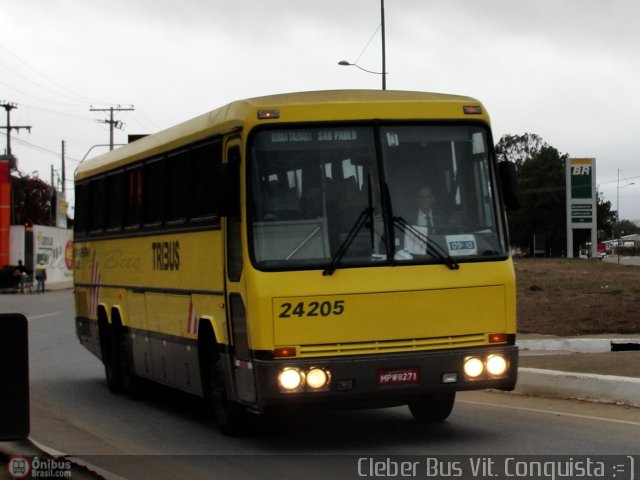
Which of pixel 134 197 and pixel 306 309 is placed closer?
pixel 306 309

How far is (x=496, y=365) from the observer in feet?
35.6

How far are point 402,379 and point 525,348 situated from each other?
1088cm

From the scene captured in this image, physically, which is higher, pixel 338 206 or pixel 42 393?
pixel 338 206

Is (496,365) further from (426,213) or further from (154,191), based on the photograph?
(154,191)

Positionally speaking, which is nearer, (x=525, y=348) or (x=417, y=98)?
(x=417, y=98)

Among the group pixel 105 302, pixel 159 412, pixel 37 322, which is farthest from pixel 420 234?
pixel 37 322

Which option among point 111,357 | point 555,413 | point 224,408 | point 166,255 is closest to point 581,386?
point 555,413

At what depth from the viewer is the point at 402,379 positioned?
34.6 ft

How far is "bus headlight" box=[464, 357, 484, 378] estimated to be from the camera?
10734 millimetres

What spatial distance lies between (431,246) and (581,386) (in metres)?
4.00

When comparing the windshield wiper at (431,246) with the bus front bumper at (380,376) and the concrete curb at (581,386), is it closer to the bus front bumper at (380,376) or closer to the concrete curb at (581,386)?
the bus front bumper at (380,376)

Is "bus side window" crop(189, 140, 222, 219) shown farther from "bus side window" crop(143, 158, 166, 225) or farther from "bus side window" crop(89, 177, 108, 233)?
"bus side window" crop(89, 177, 108, 233)

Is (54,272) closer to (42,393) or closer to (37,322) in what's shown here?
(37,322)

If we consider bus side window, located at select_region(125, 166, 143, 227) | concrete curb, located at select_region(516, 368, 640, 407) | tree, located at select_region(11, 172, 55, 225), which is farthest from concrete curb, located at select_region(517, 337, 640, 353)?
tree, located at select_region(11, 172, 55, 225)
